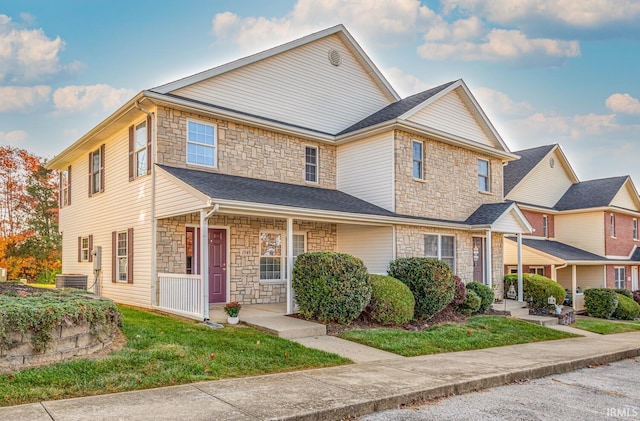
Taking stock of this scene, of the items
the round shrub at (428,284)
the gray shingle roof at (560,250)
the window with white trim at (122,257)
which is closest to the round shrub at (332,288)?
the round shrub at (428,284)

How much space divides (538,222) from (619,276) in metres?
5.75

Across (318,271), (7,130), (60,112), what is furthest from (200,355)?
(7,130)

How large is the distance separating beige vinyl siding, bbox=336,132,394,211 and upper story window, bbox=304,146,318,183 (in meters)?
0.90

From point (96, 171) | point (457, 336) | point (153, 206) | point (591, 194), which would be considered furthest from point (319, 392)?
point (591, 194)

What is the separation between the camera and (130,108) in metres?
12.6

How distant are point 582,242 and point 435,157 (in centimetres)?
1444

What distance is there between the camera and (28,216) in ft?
102

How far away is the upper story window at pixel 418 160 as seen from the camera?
51.8 ft

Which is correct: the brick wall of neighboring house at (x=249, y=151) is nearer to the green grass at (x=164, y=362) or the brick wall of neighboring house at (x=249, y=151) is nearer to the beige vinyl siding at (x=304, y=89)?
the beige vinyl siding at (x=304, y=89)

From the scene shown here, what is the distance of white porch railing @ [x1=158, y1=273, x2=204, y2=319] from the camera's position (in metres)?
10.5

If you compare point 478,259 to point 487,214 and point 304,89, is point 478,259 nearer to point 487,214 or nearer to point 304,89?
point 487,214

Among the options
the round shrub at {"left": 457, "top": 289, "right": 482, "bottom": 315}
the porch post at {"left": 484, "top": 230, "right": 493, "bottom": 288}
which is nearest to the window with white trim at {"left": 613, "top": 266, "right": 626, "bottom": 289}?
the porch post at {"left": 484, "top": 230, "right": 493, "bottom": 288}

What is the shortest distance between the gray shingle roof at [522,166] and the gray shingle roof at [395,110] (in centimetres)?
917

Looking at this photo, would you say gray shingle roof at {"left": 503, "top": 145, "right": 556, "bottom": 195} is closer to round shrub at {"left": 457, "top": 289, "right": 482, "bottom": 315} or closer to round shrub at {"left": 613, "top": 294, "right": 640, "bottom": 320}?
round shrub at {"left": 613, "top": 294, "right": 640, "bottom": 320}
